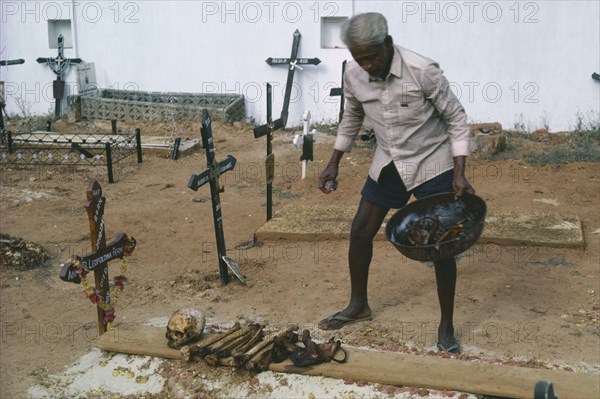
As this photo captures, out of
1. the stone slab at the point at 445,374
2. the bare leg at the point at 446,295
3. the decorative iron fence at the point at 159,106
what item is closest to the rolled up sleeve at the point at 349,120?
the bare leg at the point at 446,295

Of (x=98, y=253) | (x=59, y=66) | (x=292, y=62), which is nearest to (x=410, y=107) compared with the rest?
(x=98, y=253)

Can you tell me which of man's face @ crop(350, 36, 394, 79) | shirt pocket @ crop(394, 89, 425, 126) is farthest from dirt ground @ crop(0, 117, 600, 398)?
man's face @ crop(350, 36, 394, 79)

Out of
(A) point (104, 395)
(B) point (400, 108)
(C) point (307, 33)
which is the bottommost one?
(A) point (104, 395)

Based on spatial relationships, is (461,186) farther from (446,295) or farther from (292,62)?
(292,62)

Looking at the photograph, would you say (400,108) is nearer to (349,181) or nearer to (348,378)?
(348,378)

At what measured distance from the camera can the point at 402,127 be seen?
14.7 feet

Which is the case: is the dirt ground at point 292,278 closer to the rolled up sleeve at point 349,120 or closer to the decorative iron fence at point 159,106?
the rolled up sleeve at point 349,120

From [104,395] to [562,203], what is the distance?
17.9 feet

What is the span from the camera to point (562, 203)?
27.0ft

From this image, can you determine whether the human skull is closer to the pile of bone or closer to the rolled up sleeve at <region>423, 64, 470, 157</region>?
the pile of bone

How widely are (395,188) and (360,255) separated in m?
0.50

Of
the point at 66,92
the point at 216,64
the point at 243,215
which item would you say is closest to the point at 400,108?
the point at 243,215

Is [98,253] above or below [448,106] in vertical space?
below

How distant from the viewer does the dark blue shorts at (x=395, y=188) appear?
4.55 meters
